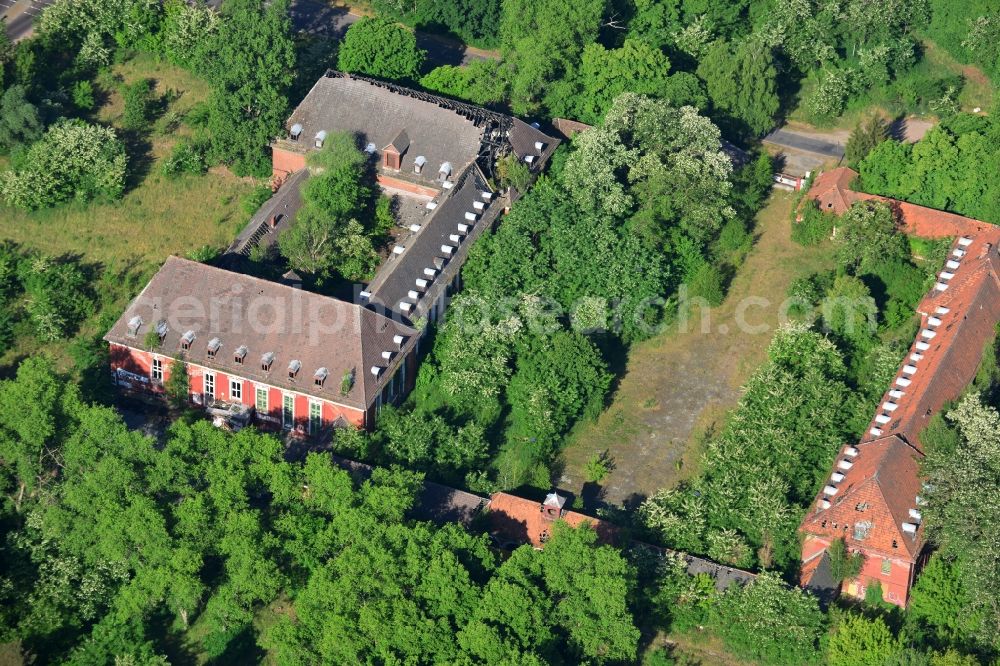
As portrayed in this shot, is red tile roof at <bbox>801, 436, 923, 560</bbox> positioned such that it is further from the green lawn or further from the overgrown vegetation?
the green lawn

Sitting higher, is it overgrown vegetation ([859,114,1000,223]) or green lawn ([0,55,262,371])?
overgrown vegetation ([859,114,1000,223])

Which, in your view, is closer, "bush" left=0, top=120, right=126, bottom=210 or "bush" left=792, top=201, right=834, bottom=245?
"bush" left=0, top=120, right=126, bottom=210

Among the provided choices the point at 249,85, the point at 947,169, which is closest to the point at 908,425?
the point at 947,169

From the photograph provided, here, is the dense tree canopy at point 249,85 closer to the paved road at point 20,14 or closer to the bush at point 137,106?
the bush at point 137,106

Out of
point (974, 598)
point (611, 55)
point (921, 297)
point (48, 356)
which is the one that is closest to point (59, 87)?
point (48, 356)

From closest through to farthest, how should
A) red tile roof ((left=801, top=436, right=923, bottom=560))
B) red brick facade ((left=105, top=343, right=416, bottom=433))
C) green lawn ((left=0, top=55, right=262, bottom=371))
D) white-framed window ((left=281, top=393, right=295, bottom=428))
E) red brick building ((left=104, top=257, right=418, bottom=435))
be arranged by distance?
1. red tile roof ((left=801, top=436, right=923, bottom=560))
2. red brick building ((left=104, top=257, right=418, bottom=435))
3. red brick facade ((left=105, top=343, right=416, bottom=433))
4. white-framed window ((left=281, top=393, right=295, bottom=428))
5. green lawn ((left=0, top=55, right=262, bottom=371))

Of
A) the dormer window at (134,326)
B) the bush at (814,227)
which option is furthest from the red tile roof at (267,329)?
the bush at (814,227)

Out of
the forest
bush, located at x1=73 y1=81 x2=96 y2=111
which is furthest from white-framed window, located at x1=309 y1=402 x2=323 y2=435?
bush, located at x1=73 y1=81 x2=96 y2=111
